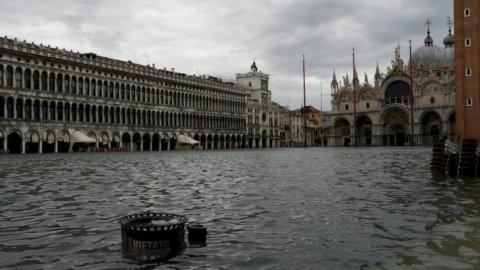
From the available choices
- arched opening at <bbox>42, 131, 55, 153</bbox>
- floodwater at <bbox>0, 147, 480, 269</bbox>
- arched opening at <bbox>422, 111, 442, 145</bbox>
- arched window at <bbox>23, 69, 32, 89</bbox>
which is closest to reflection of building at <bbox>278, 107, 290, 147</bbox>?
arched opening at <bbox>422, 111, 442, 145</bbox>

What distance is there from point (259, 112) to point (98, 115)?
50.6 metres

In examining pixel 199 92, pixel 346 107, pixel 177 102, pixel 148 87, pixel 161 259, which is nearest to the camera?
pixel 161 259

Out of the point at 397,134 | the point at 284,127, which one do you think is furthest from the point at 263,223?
the point at 284,127

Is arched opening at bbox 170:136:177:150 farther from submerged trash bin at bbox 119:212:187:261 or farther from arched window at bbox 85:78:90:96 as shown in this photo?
submerged trash bin at bbox 119:212:187:261

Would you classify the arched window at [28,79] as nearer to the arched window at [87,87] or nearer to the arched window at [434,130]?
the arched window at [87,87]

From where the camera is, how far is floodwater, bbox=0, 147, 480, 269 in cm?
688

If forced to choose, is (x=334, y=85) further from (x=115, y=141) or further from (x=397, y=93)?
(x=115, y=141)

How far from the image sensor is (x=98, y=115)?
69938mm

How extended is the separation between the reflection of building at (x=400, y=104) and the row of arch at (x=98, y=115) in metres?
27.5

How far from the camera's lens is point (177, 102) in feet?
288

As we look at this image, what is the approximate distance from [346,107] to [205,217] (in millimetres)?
102084

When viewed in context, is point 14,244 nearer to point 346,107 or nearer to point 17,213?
point 17,213

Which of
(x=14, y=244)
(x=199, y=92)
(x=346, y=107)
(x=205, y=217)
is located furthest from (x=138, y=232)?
(x=346, y=107)

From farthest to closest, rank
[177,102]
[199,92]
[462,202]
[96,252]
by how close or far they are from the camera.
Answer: [199,92]
[177,102]
[462,202]
[96,252]
